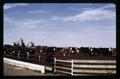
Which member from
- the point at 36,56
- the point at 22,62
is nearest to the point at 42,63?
the point at 36,56

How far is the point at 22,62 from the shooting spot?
8.16 meters

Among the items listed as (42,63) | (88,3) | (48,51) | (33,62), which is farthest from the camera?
(33,62)

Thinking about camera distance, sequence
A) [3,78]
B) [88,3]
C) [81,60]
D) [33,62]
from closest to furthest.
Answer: [3,78]
[88,3]
[81,60]
[33,62]

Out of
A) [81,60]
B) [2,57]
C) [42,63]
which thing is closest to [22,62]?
[42,63]

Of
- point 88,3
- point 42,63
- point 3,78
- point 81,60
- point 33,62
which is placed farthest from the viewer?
point 33,62

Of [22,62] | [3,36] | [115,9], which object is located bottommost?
[22,62]

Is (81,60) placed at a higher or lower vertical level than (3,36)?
lower

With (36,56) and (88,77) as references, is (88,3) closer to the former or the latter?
(88,77)

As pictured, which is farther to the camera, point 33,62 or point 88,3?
point 33,62

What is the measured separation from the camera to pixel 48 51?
6.22m

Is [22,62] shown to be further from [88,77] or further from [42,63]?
[88,77]

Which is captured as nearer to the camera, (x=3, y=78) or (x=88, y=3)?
(x=3, y=78)

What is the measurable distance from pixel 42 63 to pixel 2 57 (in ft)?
11.1

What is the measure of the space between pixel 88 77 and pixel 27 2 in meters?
1.20
